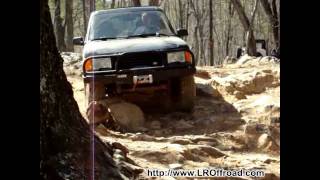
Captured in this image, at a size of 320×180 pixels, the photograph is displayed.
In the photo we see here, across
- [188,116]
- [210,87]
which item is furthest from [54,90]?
[210,87]

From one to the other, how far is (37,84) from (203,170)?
99cm

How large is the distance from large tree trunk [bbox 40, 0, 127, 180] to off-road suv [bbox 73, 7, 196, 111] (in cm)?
93

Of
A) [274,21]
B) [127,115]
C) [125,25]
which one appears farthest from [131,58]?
[274,21]

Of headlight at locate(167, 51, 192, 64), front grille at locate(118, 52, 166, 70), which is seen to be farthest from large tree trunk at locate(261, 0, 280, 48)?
front grille at locate(118, 52, 166, 70)

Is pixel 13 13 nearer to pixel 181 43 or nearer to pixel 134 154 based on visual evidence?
pixel 134 154

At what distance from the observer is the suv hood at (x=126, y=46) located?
4531 mm

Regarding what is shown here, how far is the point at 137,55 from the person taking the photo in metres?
4.52

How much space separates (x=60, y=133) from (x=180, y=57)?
181cm

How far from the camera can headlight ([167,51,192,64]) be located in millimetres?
4676

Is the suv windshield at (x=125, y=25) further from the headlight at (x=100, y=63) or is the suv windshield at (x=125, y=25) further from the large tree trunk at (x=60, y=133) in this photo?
the large tree trunk at (x=60, y=133)

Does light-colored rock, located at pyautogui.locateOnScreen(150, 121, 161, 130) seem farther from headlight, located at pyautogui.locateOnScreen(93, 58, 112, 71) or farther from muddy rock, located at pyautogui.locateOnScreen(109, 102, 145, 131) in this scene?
headlight, located at pyautogui.locateOnScreen(93, 58, 112, 71)

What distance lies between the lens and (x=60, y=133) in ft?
10.4

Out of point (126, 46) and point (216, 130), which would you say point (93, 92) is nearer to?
point (126, 46)

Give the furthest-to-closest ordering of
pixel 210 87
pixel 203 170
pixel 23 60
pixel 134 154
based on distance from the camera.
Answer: pixel 210 87 < pixel 134 154 < pixel 203 170 < pixel 23 60
